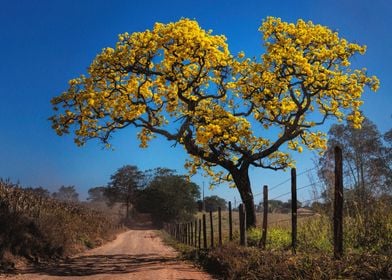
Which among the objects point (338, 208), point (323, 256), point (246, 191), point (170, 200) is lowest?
point (323, 256)

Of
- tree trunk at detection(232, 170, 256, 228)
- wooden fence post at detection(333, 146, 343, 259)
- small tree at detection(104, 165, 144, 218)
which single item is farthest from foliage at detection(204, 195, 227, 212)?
wooden fence post at detection(333, 146, 343, 259)

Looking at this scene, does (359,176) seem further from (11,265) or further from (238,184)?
(238,184)

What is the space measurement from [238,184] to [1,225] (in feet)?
42.7

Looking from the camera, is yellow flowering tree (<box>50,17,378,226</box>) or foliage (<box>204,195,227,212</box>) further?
foliage (<box>204,195,227,212</box>)

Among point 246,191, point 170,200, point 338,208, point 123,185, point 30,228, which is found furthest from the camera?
point 123,185

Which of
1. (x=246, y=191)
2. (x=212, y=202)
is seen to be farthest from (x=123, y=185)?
(x=246, y=191)

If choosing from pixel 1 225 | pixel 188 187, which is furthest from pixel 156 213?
pixel 1 225

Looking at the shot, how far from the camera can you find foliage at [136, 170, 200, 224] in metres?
102

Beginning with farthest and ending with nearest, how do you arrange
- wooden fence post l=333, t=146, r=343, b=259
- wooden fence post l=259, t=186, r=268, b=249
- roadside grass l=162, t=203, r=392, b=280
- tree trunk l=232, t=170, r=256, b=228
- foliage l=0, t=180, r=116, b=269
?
tree trunk l=232, t=170, r=256, b=228, foliage l=0, t=180, r=116, b=269, wooden fence post l=259, t=186, r=268, b=249, wooden fence post l=333, t=146, r=343, b=259, roadside grass l=162, t=203, r=392, b=280

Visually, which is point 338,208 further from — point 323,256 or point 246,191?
point 246,191

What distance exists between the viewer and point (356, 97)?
86.6 ft

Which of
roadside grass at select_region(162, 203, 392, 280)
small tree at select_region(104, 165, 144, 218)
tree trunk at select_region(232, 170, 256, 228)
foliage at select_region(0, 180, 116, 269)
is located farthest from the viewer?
small tree at select_region(104, 165, 144, 218)

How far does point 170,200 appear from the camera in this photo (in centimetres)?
10281

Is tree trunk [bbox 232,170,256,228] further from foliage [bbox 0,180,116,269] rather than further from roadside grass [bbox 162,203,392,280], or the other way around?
roadside grass [bbox 162,203,392,280]
